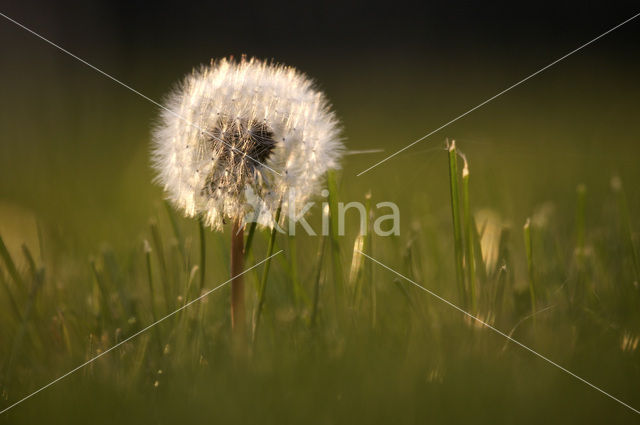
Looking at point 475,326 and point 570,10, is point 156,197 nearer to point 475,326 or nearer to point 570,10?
point 475,326

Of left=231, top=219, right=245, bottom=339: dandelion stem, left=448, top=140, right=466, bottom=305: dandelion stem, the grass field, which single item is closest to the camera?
the grass field

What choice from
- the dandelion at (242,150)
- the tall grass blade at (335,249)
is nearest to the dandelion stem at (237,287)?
the dandelion at (242,150)

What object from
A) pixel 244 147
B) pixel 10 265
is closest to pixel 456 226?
pixel 244 147

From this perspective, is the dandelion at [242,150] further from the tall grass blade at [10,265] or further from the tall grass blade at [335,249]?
the tall grass blade at [10,265]

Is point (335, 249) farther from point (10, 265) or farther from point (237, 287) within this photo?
point (10, 265)

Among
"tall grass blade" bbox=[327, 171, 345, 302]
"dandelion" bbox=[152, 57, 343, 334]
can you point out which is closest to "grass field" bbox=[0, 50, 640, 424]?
"tall grass blade" bbox=[327, 171, 345, 302]

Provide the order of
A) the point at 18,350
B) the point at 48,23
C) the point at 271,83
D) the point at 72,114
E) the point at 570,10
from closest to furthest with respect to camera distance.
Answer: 1. the point at 18,350
2. the point at 271,83
3. the point at 72,114
4. the point at 48,23
5. the point at 570,10

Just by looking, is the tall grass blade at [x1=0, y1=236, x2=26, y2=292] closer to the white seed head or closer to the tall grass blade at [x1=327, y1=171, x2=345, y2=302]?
the white seed head

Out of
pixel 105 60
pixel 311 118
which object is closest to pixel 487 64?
pixel 105 60

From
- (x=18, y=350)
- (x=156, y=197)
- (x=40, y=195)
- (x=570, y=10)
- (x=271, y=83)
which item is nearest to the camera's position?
(x=18, y=350)
